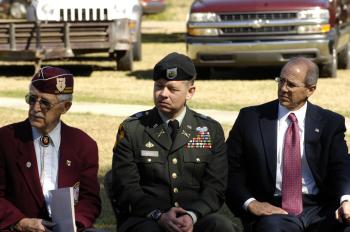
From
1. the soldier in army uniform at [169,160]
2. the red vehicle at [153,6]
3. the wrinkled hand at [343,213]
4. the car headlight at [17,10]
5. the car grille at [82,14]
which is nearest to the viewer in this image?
the wrinkled hand at [343,213]

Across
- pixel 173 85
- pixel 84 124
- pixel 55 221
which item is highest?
pixel 173 85

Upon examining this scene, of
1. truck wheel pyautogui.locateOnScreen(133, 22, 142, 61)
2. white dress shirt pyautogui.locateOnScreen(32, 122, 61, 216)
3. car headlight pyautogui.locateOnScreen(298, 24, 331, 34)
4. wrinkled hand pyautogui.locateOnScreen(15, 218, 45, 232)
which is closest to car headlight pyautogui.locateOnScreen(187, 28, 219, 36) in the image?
car headlight pyautogui.locateOnScreen(298, 24, 331, 34)

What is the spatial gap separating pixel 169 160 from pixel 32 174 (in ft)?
2.59

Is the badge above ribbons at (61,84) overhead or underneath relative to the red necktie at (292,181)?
overhead

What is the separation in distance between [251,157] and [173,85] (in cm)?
67

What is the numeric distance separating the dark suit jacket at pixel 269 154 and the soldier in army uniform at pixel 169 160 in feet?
0.63

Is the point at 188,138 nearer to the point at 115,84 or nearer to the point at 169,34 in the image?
the point at 115,84

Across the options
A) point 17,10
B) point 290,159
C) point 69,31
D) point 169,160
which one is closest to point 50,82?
point 169,160

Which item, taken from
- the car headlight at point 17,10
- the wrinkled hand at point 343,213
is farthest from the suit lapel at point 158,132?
the car headlight at point 17,10

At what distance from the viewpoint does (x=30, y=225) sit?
576 cm

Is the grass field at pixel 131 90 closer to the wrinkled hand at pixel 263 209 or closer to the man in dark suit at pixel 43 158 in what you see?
the wrinkled hand at pixel 263 209

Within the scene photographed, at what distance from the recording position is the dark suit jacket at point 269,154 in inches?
252

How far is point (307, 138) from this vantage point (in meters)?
6.44

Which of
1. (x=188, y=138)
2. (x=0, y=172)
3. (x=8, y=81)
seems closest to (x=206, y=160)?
(x=188, y=138)
